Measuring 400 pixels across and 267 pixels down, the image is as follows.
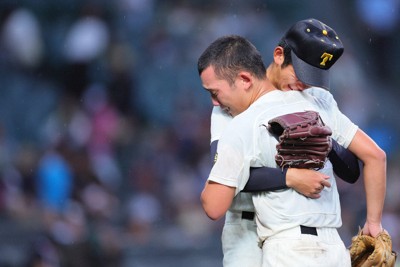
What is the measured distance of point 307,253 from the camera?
3.44m

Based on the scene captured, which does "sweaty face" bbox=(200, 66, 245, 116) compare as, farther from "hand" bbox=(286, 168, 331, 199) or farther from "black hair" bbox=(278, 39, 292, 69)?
"hand" bbox=(286, 168, 331, 199)

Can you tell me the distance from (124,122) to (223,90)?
18.5 ft

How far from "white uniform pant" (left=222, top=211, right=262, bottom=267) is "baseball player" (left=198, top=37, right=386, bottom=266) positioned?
0.10 meters

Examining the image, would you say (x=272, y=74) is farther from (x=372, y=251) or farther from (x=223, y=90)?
(x=372, y=251)

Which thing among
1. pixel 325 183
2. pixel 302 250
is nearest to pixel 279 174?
pixel 325 183

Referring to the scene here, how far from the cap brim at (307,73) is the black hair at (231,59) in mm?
150

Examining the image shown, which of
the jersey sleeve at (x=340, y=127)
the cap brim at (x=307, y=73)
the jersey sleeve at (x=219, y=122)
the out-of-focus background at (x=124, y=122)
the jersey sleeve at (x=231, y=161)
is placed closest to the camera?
the jersey sleeve at (x=231, y=161)

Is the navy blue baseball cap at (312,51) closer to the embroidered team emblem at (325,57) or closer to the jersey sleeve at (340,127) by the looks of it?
the embroidered team emblem at (325,57)

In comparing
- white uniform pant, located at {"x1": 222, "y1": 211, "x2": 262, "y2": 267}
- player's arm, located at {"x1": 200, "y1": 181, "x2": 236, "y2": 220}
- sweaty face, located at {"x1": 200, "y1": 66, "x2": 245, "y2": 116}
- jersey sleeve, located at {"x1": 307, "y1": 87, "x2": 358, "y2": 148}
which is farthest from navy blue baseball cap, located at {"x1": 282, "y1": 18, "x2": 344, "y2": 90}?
white uniform pant, located at {"x1": 222, "y1": 211, "x2": 262, "y2": 267}

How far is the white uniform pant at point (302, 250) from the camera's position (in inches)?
135

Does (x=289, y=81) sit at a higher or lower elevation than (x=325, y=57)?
lower

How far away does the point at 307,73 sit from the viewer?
3.60m

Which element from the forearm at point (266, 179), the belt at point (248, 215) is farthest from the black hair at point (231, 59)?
the belt at point (248, 215)

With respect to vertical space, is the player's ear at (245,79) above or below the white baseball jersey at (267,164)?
above
